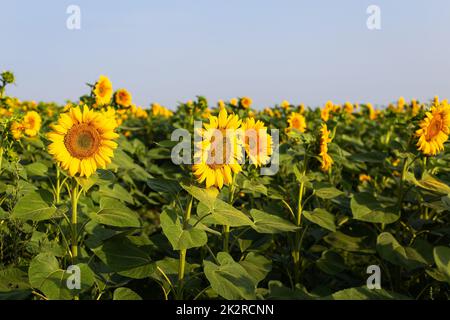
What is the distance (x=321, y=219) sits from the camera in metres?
3.59

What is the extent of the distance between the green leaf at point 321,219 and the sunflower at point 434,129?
0.79 metres

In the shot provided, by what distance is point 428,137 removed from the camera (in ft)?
11.9

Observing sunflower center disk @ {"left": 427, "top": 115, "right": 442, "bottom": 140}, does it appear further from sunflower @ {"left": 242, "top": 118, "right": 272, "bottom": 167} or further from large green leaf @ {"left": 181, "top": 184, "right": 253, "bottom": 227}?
large green leaf @ {"left": 181, "top": 184, "right": 253, "bottom": 227}

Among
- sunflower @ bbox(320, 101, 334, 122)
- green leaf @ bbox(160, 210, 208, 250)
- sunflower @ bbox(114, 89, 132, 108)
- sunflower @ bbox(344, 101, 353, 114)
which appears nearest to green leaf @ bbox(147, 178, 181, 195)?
green leaf @ bbox(160, 210, 208, 250)

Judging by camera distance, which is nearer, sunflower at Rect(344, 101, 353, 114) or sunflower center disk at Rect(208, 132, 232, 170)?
sunflower center disk at Rect(208, 132, 232, 170)

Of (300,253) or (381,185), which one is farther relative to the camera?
(381,185)

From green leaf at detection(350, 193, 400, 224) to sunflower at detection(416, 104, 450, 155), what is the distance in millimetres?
474

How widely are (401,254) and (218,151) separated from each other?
143cm

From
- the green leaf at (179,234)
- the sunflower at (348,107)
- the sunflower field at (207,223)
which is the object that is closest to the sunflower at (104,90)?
the sunflower field at (207,223)

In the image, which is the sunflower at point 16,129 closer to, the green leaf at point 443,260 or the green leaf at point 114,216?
the green leaf at point 114,216

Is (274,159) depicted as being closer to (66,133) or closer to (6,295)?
(66,133)

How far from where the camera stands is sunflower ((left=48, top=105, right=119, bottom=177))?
107 inches
